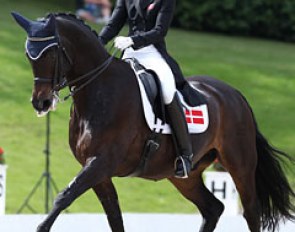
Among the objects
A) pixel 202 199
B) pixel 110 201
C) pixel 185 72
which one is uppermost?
pixel 110 201

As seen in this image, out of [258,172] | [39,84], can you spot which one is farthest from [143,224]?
[39,84]

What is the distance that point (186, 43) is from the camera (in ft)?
58.9

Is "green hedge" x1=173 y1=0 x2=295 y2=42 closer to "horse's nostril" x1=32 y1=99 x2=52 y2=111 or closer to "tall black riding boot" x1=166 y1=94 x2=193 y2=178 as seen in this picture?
"tall black riding boot" x1=166 y1=94 x2=193 y2=178

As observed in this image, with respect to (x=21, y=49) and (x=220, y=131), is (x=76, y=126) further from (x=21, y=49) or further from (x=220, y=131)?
(x=21, y=49)

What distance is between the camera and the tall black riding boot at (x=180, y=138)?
6547mm

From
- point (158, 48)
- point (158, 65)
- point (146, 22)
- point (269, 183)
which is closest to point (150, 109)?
point (158, 65)

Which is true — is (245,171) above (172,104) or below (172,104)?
below

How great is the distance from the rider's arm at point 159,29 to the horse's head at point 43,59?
2.13ft

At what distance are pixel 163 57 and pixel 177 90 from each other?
0.28m

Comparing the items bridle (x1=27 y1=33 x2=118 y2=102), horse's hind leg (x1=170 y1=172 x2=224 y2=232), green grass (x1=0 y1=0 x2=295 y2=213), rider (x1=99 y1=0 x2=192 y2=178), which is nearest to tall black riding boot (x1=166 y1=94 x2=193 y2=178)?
rider (x1=99 y1=0 x2=192 y2=178)

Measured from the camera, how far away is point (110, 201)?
664 cm

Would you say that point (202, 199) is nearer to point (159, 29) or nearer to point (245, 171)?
point (245, 171)

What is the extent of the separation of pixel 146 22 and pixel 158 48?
0.69 feet

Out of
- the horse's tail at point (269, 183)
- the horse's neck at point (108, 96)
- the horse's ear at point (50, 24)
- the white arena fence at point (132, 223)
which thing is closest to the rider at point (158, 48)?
the horse's neck at point (108, 96)
